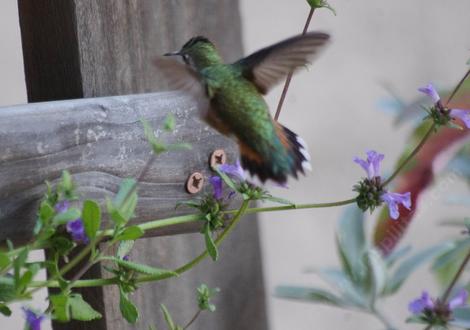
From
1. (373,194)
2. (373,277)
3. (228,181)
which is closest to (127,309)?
(228,181)

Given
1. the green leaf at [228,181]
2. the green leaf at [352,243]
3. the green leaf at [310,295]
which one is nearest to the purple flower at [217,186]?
the green leaf at [228,181]

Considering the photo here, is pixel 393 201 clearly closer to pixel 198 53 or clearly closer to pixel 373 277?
pixel 198 53

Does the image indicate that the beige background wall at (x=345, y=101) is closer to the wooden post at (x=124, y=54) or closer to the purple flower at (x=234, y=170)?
the wooden post at (x=124, y=54)

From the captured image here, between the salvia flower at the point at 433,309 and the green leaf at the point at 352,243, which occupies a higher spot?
the salvia flower at the point at 433,309

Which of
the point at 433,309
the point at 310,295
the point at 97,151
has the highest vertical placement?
the point at 97,151

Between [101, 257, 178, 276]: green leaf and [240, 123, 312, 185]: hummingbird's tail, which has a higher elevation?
[240, 123, 312, 185]: hummingbird's tail

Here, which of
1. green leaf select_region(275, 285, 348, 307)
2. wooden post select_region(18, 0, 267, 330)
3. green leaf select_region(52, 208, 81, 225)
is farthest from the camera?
green leaf select_region(275, 285, 348, 307)

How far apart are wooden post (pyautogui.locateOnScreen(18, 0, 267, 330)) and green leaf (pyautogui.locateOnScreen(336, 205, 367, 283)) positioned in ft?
1.66

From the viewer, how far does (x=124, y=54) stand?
1004mm

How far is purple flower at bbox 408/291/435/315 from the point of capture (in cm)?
105

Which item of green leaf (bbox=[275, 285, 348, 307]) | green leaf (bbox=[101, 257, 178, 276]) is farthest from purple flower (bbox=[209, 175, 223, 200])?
green leaf (bbox=[275, 285, 348, 307])

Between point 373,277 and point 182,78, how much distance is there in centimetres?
95

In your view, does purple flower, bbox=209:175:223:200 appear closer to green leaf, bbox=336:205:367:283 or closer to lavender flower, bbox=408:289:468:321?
lavender flower, bbox=408:289:468:321

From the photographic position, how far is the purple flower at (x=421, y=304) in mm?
1055
